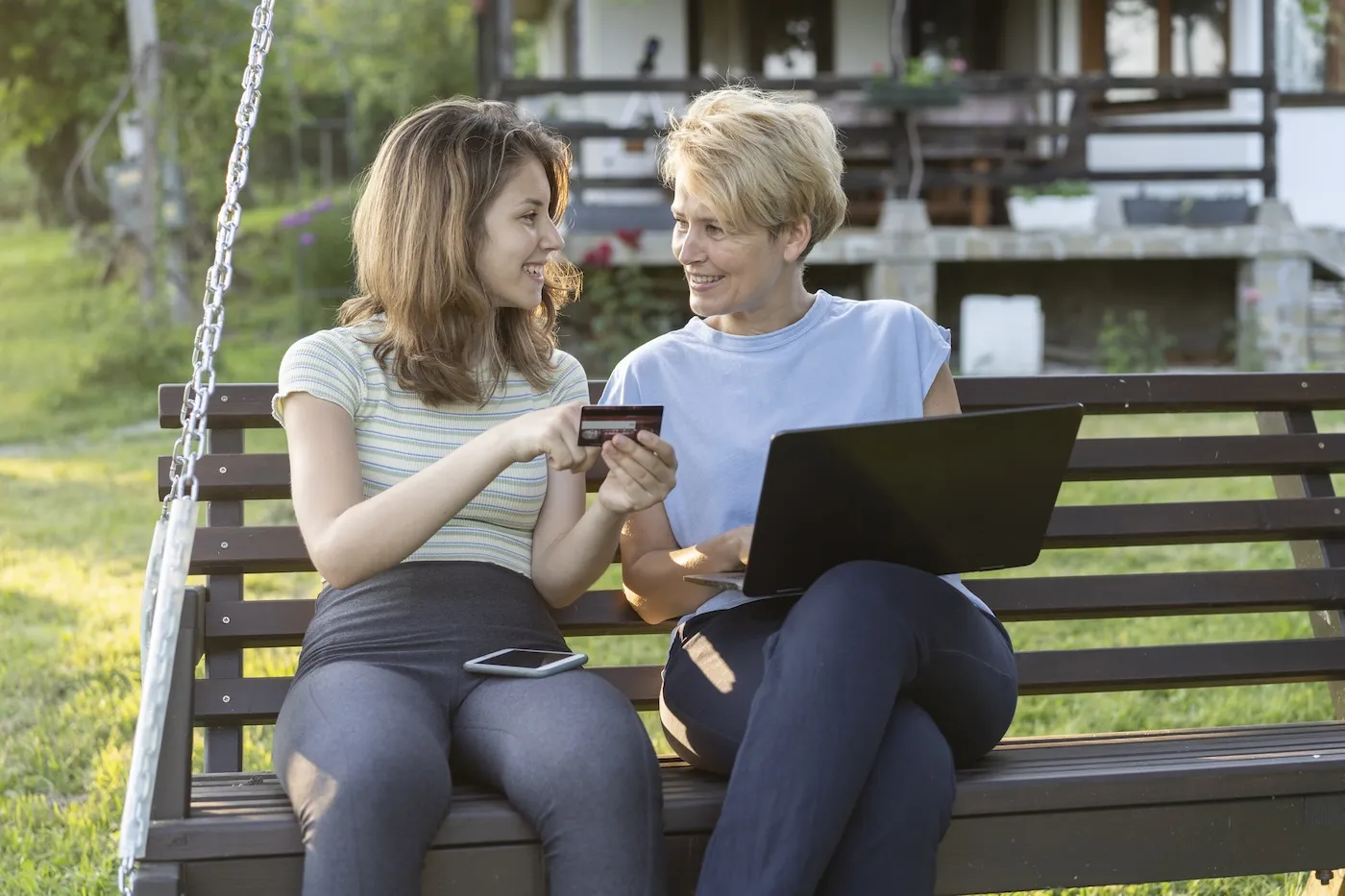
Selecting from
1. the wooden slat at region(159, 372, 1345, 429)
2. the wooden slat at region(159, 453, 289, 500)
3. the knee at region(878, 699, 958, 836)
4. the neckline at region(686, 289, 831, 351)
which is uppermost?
the neckline at region(686, 289, 831, 351)

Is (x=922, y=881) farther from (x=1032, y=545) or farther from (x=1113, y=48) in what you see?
(x=1113, y=48)

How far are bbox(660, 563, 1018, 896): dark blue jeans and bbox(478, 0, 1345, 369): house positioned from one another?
792 centimetres

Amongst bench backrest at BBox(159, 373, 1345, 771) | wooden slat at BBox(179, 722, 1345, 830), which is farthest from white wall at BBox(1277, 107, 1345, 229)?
wooden slat at BBox(179, 722, 1345, 830)

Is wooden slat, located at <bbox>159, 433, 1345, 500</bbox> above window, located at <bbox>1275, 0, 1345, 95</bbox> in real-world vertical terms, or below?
below

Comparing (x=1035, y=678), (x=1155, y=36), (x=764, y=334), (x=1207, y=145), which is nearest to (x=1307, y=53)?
(x=1155, y=36)

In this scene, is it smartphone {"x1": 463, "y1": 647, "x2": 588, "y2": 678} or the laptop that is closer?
the laptop

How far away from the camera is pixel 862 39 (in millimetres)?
13016

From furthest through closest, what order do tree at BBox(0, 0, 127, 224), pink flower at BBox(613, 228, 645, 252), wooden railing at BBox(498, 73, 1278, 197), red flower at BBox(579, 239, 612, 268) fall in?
tree at BBox(0, 0, 127, 224)
wooden railing at BBox(498, 73, 1278, 197)
pink flower at BBox(613, 228, 645, 252)
red flower at BBox(579, 239, 612, 268)

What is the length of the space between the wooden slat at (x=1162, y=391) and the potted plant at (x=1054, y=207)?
785 cm

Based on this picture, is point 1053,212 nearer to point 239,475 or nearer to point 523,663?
point 239,475

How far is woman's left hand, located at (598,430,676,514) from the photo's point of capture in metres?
2.27

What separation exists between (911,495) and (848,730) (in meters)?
0.34

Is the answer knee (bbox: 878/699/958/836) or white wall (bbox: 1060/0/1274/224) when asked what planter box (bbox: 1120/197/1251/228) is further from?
knee (bbox: 878/699/958/836)

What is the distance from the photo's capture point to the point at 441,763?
2133 millimetres
